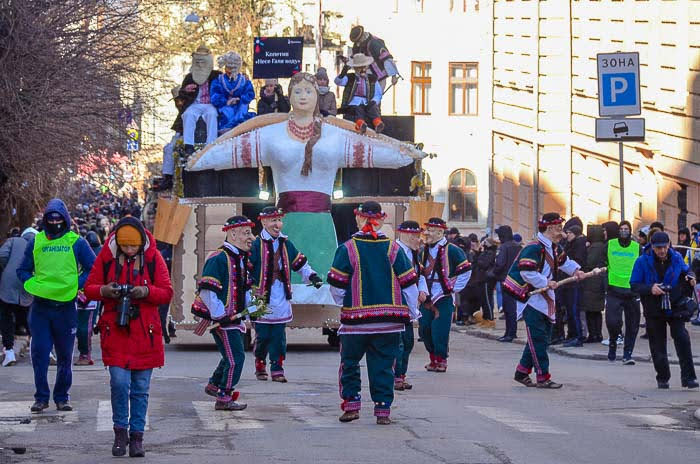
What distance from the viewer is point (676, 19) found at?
30641mm

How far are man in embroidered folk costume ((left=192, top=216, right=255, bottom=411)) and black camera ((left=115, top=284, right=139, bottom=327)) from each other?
266 cm

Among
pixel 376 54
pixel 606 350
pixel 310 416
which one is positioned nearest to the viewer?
pixel 310 416

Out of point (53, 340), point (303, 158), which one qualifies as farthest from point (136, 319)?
point (303, 158)

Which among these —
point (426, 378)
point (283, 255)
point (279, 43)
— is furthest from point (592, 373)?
point (279, 43)

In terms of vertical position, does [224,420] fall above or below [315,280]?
below

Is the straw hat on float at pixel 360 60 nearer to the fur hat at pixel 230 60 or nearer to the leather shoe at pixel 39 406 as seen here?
the fur hat at pixel 230 60

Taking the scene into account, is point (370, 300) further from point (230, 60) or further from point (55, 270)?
point (230, 60)

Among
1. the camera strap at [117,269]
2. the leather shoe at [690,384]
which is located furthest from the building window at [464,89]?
the camera strap at [117,269]

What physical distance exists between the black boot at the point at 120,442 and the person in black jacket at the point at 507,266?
14817 millimetres

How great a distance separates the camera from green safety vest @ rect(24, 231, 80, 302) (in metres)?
14.3

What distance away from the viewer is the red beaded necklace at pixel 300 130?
21.5m

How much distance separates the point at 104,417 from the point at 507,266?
13264 mm

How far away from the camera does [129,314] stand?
38.1ft

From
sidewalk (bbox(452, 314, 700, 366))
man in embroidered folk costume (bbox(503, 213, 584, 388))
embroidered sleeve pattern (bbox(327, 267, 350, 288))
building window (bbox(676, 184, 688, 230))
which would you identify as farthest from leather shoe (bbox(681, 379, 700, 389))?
building window (bbox(676, 184, 688, 230))
